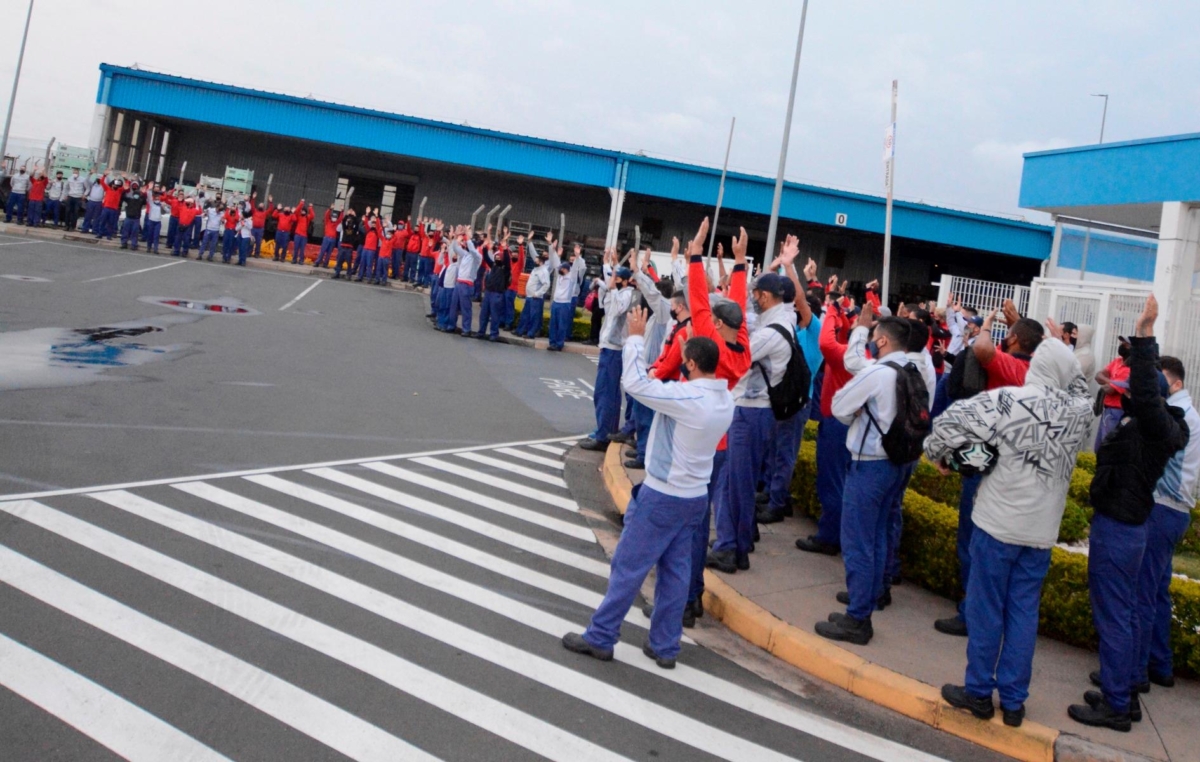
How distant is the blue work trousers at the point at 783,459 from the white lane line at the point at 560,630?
2.70 m

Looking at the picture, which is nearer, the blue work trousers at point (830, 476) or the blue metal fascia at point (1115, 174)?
the blue work trousers at point (830, 476)

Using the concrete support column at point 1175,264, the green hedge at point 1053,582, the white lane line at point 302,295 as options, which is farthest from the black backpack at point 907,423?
the white lane line at point 302,295

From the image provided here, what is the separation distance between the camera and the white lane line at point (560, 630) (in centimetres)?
497

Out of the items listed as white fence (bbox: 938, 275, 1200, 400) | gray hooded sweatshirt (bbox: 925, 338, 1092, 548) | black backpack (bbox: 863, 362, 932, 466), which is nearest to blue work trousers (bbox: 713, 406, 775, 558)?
black backpack (bbox: 863, 362, 932, 466)

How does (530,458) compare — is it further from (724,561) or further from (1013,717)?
(1013,717)

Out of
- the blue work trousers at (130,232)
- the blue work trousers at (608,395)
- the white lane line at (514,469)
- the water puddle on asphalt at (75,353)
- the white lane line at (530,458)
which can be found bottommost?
the white lane line at (514,469)

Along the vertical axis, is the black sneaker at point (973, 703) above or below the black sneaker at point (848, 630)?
below

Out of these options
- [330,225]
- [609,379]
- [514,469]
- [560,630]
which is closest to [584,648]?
[560,630]

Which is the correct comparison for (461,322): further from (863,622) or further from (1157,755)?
(1157,755)

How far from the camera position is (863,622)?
603cm

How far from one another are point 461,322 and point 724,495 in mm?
14094

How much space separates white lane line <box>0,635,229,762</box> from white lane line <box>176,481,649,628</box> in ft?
7.35

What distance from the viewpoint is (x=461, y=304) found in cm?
1988

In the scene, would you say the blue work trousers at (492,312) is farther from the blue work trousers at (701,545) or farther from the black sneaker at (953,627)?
the black sneaker at (953,627)
